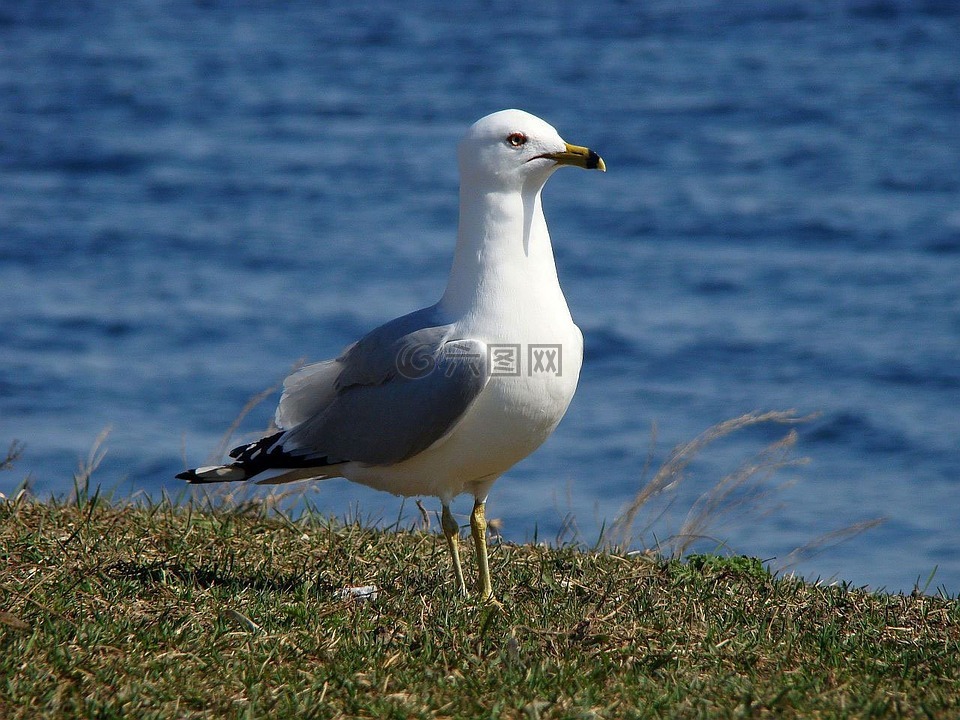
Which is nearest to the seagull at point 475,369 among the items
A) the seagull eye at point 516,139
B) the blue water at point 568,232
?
the seagull eye at point 516,139

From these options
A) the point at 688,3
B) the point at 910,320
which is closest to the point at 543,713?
the point at 910,320

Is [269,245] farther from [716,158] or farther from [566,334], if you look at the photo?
[566,334]

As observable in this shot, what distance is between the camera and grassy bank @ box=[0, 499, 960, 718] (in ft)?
11.8

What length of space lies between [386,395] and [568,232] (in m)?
8.76

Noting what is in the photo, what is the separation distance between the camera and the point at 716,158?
14.6 metres

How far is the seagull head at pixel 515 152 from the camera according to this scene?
15.3 feet

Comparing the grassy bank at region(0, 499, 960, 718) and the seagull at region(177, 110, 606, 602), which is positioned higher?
the seagull at region(177, 110, 606, 602)

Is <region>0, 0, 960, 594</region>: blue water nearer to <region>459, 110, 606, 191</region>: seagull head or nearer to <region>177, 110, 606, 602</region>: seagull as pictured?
<region>177, 110, 606, 602</region>: seagull

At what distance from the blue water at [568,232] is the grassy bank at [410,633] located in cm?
112

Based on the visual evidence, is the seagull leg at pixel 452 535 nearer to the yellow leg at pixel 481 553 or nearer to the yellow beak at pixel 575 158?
the yellow leg at pixel 481 553

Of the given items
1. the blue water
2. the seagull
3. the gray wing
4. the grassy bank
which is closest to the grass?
the grassy bank

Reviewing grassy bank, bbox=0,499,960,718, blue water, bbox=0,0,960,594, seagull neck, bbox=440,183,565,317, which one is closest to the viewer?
grassy bank, bbox=0,499,960,718

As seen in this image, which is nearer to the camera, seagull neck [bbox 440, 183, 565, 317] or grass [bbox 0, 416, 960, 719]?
grass [bbox 0, 416, 960, 719]

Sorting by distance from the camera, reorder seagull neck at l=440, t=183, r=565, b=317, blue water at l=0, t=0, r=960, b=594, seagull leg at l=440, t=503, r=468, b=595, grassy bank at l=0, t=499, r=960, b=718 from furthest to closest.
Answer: blue water at l=0, t=0, r=960, b=594
seagull leg at l=440, t=503, r=468, b=595
seagull neck at l=440, t=183, r=565, b=317
grassy bank at l=0, t=499, r=960, b=718
